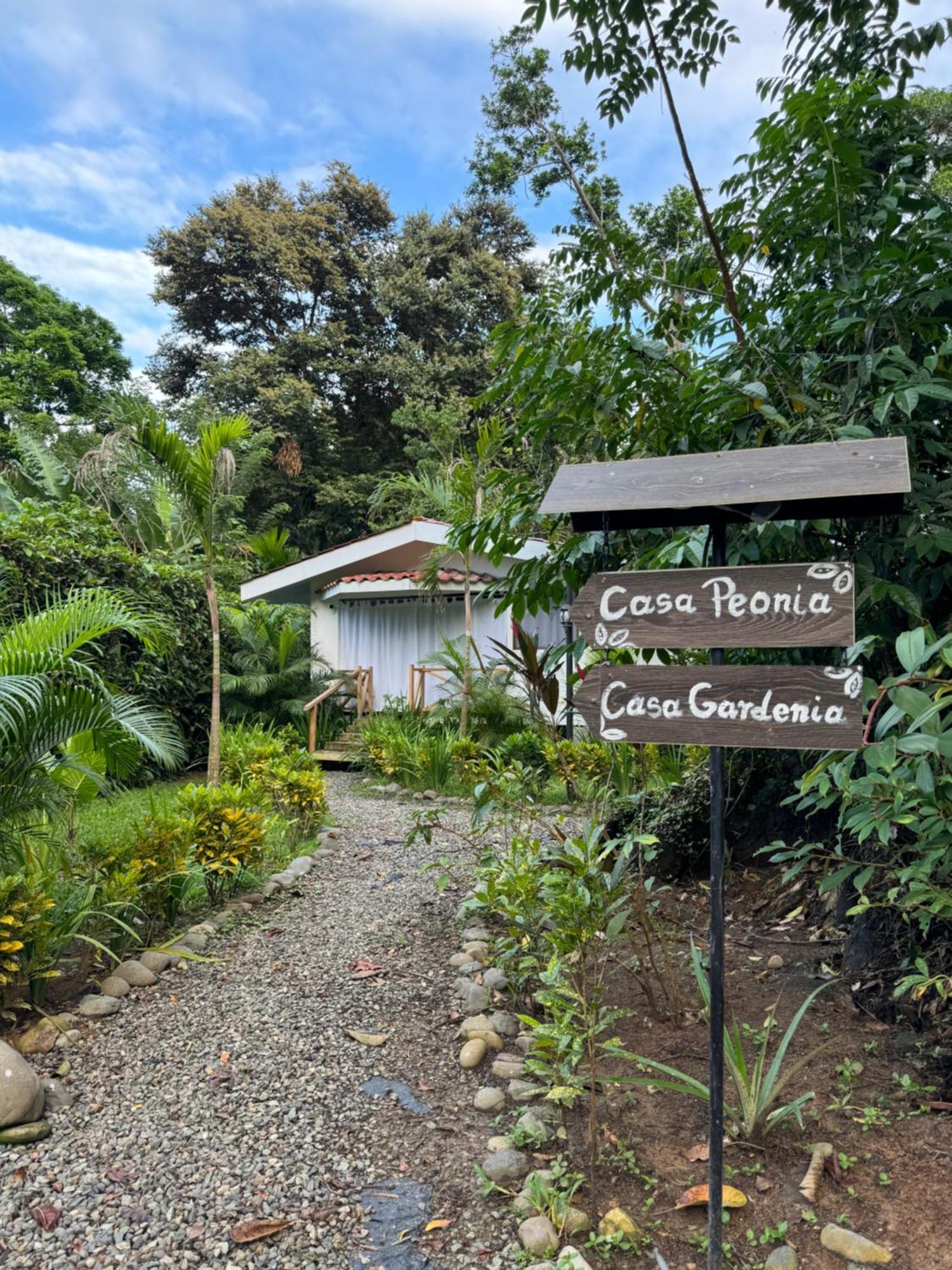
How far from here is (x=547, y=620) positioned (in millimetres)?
10805

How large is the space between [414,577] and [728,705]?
821cm

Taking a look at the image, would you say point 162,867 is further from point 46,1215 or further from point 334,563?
point 334,563

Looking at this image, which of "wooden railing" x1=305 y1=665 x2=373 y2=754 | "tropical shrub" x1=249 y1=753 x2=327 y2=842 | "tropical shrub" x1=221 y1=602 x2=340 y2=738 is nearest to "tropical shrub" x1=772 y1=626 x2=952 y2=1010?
"tropical shrub" x1=249 y1=753 x2=327 y2=842

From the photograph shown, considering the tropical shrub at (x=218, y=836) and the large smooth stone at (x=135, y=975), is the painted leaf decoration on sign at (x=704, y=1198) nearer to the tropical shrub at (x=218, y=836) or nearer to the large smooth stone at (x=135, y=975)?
the large smooth stone at (x=135, y=975)

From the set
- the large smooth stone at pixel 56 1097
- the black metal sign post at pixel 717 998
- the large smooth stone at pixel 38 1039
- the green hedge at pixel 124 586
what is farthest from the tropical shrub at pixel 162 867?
the green hedge at pixel 124 586

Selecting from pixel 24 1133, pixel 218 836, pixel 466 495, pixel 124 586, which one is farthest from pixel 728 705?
pixel 124 586

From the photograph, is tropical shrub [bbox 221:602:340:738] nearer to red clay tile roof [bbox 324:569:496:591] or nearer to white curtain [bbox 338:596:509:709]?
white curtain [bbox 338:596:509:709]

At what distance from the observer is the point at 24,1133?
7.60 ft

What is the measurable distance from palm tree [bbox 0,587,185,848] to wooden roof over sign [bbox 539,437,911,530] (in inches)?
93.5

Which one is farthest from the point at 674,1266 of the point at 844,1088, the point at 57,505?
the point at 57,505

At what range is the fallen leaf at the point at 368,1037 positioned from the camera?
2936mm

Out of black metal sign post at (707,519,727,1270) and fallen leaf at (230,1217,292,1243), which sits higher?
black metal sign post at (707,519,727,1270)

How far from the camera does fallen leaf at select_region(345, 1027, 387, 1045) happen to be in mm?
2936

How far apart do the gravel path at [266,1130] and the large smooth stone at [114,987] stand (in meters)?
0.07
